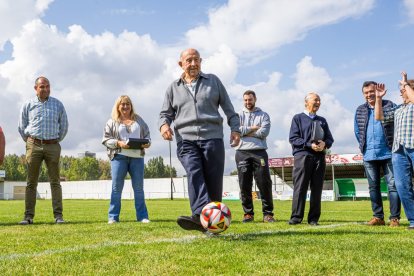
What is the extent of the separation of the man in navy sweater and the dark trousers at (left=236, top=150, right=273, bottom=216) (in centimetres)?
79

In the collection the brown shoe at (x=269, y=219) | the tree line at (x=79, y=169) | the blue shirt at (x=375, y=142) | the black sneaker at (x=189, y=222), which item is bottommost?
the brown shoe at (x=269, y=219)

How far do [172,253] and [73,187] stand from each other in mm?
79837

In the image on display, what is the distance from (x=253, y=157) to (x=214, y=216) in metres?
3.37

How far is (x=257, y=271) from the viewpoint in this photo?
10.2ft

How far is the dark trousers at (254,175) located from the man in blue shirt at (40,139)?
3.16m

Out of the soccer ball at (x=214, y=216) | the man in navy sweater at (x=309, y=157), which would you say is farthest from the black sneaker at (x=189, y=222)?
the man in navy sweater at (x=309, y=157)

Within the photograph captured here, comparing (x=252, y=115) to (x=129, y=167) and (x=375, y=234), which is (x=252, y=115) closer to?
(x=129, y=167)

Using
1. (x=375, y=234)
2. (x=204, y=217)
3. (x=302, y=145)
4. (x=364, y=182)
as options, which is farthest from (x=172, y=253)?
(x=364, y=182)

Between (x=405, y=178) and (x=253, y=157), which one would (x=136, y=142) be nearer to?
(x=253, y=157)

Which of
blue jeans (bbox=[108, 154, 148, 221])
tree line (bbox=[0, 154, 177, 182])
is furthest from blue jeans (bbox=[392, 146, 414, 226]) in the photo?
tree line (bbox=[0, 154, 177, 182])

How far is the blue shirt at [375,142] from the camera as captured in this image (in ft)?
23.7

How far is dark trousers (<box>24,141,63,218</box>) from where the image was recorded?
7711mm

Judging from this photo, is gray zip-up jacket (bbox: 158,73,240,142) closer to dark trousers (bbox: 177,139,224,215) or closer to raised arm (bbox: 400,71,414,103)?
dark trousers (bbox: 177,139,224,215)

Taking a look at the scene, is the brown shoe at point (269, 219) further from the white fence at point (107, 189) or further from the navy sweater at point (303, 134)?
the white fence at point (107, 189)
